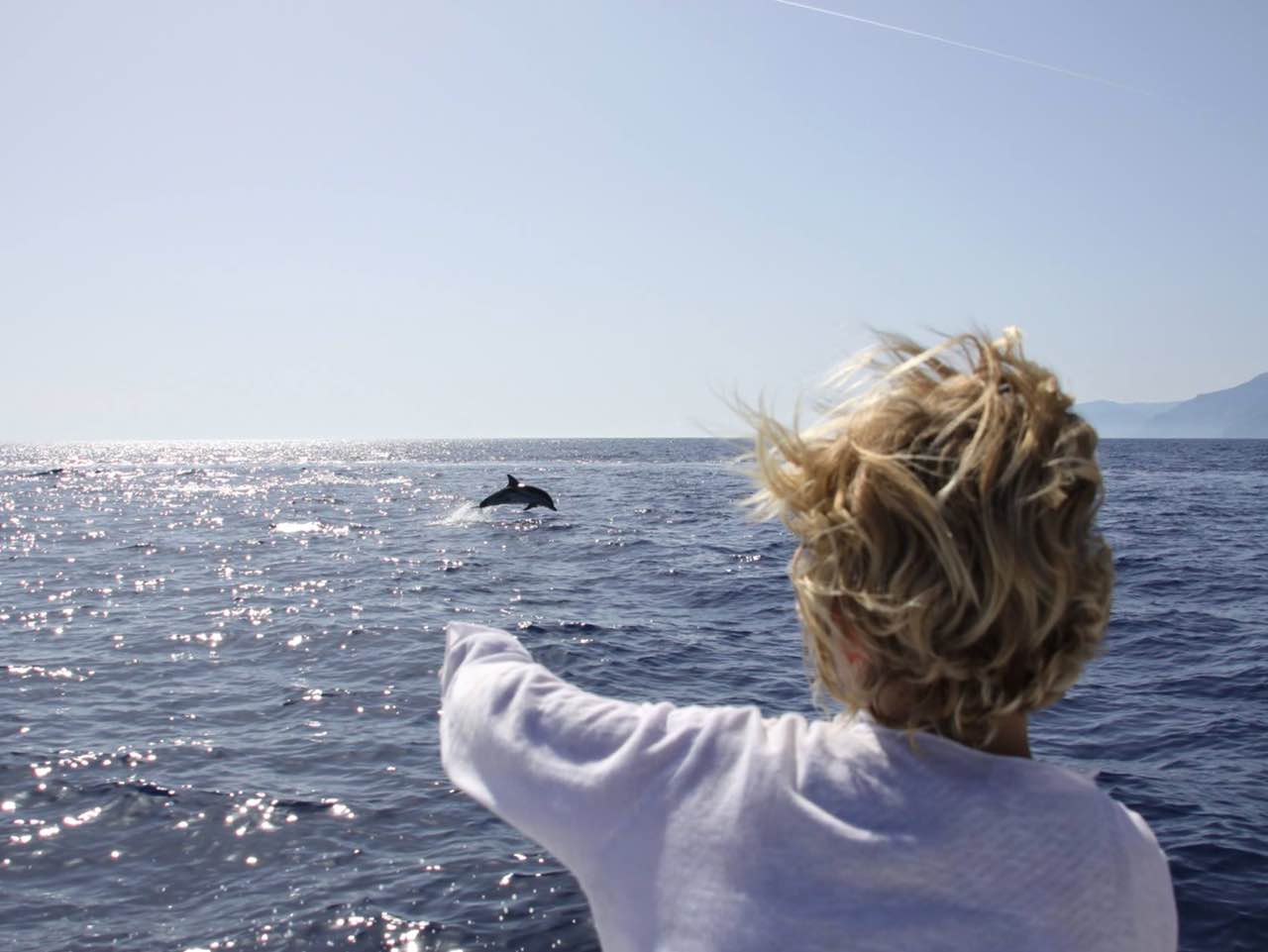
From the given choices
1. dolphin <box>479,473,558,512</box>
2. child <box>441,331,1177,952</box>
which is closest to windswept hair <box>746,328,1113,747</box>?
child <box>441,331,1177,952</box>

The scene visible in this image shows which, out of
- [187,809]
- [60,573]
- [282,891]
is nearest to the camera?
[282,891]

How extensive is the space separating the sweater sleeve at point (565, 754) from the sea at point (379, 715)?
36 cm

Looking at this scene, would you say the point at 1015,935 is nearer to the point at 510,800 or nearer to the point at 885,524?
the point at 885,524

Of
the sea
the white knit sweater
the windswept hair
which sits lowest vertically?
the sea

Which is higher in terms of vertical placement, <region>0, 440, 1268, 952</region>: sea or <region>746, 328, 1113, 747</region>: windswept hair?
<region>746, 328, 1113, 747</region>: windswept hair

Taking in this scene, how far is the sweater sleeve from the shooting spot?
4.65 ft

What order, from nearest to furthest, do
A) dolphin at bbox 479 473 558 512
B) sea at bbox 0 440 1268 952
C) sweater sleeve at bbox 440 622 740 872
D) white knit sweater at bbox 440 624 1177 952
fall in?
white knit sweater at bbox 440 624 1177 952 < sweater sleeve at bbox 440 622 740 872 < sea at bbox 0 440 1268 952 < dolphin at bbox 479 473 558 512

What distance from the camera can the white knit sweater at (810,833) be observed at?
1.29m

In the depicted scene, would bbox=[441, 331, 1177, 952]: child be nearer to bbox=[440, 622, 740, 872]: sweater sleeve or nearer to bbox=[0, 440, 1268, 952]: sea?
bbox=[440, 622, 740, 872]: sweater sleeve

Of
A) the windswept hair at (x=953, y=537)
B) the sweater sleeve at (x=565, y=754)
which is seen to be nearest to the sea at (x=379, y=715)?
the windswept hair at (x=953, y=537)

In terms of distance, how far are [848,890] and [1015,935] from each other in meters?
0.20

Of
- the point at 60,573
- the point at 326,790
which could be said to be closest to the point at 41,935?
the point at 326,790

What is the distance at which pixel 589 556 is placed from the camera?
2094cm

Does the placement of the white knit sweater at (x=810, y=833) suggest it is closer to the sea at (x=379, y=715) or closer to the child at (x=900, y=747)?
the child at (x=900, y=747)
